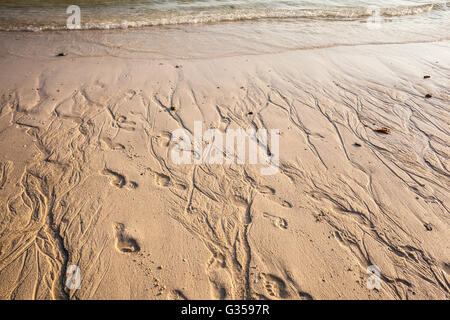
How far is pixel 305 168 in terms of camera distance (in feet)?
12.8

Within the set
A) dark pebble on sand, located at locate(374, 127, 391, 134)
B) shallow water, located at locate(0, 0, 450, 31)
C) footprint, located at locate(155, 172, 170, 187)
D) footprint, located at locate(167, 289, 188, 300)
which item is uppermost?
shallow water, located at locate(0, 0, 450, 31)

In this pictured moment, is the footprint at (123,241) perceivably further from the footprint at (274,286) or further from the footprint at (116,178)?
the footprint at (274,286)

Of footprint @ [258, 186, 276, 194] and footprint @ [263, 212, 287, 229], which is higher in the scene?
footprint @ [258, 186, 276, 194]

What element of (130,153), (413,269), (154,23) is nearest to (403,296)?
(413,269)

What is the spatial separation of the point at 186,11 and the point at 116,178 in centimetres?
899

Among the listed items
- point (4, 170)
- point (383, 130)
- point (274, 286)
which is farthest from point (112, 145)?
point (383, 130)

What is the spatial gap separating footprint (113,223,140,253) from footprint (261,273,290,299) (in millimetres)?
1439

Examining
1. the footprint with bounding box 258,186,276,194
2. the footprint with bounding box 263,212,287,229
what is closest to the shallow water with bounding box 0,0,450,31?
the footprint with bounding box 258,186,276,194

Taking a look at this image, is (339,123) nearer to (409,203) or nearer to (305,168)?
(305,168)

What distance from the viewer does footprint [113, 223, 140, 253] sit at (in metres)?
2.94

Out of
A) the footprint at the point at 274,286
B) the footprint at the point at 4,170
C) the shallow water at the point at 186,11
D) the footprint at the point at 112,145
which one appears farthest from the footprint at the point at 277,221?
the shallow water at the point at 186,11

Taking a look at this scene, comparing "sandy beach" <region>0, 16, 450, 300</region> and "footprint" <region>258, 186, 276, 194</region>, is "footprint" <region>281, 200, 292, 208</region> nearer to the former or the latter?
"sandy beach" <region>0, 16, 450, 300</region>

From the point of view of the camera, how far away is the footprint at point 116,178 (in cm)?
359

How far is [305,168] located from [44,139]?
13.6 feet
